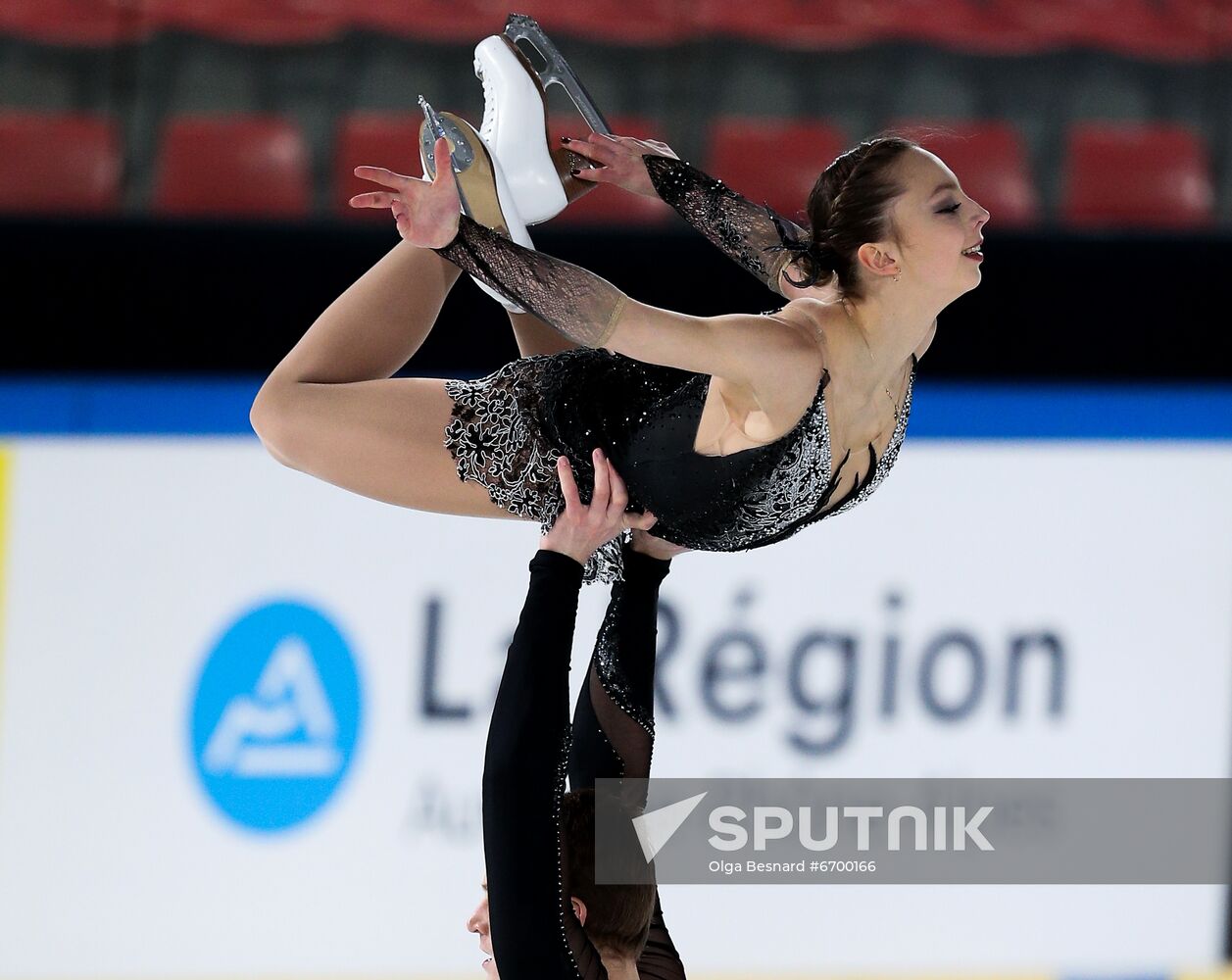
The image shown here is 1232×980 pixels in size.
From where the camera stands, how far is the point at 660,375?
85.1 inches

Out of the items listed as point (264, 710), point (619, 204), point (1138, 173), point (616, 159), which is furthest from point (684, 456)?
point (1138, 173)

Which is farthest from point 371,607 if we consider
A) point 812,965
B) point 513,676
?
point 513,676

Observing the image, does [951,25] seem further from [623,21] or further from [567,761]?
[567,761]

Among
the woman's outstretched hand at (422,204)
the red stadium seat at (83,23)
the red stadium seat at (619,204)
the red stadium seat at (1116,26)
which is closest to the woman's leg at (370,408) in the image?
the woman's outstretched hand at (422,204)

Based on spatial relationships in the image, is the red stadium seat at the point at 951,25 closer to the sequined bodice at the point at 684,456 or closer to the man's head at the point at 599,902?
the sequined bodice at the point at 684,456

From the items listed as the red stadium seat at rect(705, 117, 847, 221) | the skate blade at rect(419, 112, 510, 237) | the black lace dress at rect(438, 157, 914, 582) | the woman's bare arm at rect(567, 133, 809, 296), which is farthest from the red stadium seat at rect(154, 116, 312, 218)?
the skate blade at rect(419, 112, 510, 237)

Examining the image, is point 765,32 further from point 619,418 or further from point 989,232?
point 619,418

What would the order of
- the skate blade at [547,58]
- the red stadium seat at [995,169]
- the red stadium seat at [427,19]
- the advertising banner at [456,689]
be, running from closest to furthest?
1. the skate blade at [547,58]
2. the advertising banner at [456,689]
3. the red stadium seat at [995,169]
4. the red stadium seat at [427,19]

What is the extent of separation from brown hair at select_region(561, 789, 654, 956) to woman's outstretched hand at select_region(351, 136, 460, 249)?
0.81 metres

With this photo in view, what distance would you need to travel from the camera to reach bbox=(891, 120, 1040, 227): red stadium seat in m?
4.16

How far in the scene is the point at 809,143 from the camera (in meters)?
4.14

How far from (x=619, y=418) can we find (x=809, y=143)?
7.37 feet

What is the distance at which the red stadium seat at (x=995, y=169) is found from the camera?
13.6 feet

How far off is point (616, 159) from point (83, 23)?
2417mm
